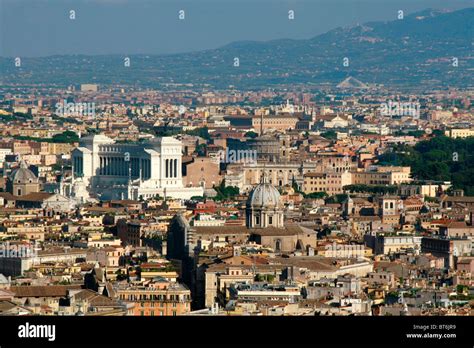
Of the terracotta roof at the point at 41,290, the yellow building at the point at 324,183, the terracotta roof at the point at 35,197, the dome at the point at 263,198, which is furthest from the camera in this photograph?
the yellow building at the point at 324,183

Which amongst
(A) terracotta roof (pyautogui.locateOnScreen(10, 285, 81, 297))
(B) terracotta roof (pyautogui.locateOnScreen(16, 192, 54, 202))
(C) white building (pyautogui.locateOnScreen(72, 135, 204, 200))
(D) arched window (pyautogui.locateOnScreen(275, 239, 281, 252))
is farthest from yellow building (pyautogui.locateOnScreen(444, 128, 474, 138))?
(A) terracotta roof (pyautogui.locateOnScreen(10, 285, 81, 297))

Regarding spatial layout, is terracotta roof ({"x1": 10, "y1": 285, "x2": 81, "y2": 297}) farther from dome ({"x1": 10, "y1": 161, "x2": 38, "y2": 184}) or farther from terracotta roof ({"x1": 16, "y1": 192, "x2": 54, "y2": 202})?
dome ({"x1": 10, "y1": 161, "x2": 38, "y2": 184})

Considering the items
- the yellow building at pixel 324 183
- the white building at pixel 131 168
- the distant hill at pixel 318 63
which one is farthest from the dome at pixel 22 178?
the distant hill at pixel 318 63

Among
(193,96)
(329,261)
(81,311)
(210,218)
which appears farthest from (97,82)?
(81,311)

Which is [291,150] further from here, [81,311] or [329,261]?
[81,311]

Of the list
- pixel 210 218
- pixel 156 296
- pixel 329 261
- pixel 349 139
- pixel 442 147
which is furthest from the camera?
pixel 349 139

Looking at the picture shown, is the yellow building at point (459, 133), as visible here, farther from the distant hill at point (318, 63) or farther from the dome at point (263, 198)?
the dome at point (263, 198)

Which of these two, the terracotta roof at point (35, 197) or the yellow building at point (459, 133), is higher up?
the yellow building at point (459, 133)
